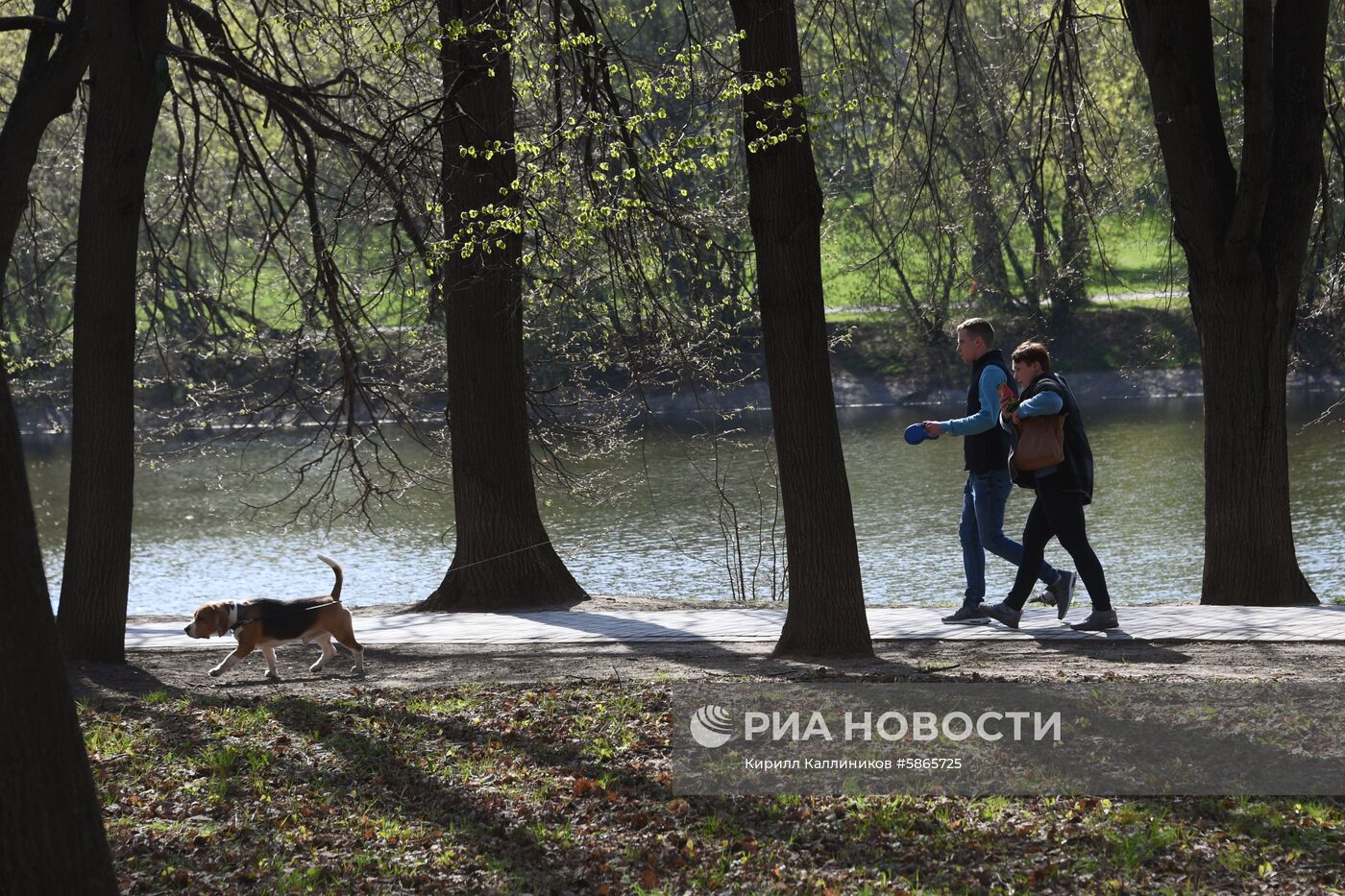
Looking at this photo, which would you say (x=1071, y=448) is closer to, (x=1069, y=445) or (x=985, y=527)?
(x=1069, y=445)

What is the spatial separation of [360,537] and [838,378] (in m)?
21.4

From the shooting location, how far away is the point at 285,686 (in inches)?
314

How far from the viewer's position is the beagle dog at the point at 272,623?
7.73 m

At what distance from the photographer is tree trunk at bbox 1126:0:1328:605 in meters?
9.98

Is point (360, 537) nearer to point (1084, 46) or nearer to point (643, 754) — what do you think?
point (1084, 46)

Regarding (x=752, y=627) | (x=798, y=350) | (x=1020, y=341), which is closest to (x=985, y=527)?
(x=752, y=627)

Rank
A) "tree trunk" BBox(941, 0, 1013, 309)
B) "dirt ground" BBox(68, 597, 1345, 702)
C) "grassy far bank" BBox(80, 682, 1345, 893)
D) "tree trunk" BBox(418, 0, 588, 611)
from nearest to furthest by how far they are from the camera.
Answer: "grassy far bank" BBox(80, 682, 1345, 893) → "dirt ground" BBox(68, 597, 1345, 702) → "tree trunk" BBox(418, 0, 588, 611) → "tree trunk" BBox(941, 0, 1013, 309)

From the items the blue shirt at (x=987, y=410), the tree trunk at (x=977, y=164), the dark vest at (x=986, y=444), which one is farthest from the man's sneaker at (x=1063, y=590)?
the tree trunk at (x=977, y=164)

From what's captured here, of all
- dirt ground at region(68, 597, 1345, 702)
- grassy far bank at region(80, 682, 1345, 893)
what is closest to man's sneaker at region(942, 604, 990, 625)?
dirt ground at region(68, 597, 1345, 702)

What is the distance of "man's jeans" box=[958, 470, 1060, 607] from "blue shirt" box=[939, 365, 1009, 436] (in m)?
0.42

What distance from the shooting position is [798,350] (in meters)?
7.79

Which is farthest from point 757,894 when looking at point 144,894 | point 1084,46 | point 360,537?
point 360,537

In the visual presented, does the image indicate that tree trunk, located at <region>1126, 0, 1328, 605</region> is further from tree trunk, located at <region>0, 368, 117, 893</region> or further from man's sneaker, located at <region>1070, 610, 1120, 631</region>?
tree trunk, located at <region>0, 368, 117, 893</region>

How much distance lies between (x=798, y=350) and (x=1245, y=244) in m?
4.22
